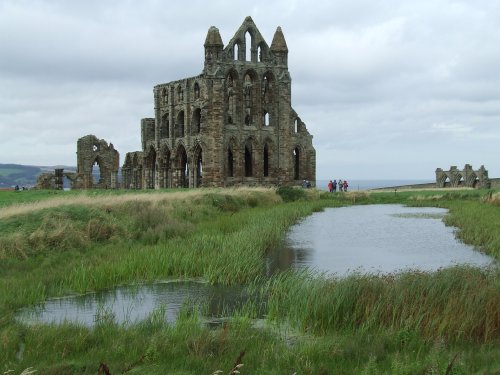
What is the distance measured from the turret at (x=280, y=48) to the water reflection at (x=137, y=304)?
149 ft

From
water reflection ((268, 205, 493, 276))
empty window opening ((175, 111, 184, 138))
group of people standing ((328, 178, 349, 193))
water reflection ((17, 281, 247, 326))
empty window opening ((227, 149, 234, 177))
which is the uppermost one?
empty window opening ((175, 111, 184, 138))

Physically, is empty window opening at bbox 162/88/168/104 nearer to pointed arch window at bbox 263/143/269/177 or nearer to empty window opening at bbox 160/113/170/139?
empty window opening at bbox 160/113/170/139

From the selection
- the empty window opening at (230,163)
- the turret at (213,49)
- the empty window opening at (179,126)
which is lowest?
the empty window opening at (230,163)

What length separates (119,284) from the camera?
1350 cm

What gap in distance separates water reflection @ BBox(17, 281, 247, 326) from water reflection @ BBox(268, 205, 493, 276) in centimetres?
271

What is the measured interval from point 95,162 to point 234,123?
15231mm

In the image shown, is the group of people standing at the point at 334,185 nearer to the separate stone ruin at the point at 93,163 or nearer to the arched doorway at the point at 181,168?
the arched doorway at the point at 181,168

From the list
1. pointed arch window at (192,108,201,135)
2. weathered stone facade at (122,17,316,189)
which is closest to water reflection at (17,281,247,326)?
weathered stone facade at (122,17,316,189)

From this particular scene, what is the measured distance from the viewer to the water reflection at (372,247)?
16.4 meters

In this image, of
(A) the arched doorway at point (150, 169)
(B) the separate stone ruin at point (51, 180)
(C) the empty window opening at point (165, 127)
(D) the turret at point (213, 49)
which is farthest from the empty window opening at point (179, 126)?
(B) the separate stone ruin at point (51, 180)

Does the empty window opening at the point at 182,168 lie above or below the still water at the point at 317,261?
above

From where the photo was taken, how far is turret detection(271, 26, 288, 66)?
57062 mm

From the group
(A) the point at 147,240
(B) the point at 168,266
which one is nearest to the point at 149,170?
(A) the point at 147,240

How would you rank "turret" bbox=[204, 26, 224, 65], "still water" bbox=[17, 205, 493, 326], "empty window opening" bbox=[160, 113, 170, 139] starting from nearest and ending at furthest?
1. "still water" bbox=[17, 205, 493, 326]
2. "turret" bbox=[204, 26, 224, 65]
3. "empty window opening" bbox=[160, 113, 170, 139]
